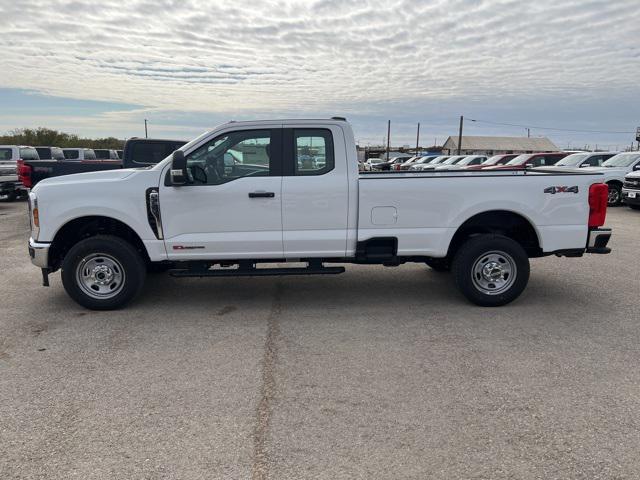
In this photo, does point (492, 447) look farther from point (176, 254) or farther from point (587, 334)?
point (176, 254)

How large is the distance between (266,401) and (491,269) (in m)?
3.28

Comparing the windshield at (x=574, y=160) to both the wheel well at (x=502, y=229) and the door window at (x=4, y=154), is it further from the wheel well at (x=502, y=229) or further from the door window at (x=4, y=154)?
the door window at (x=4, y=154)

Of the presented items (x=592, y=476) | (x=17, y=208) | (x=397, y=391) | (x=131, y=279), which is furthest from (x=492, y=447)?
(x=17, y=208)

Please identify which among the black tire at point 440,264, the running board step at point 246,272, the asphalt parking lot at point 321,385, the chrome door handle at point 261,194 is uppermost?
the chrome door handle at point 261,194

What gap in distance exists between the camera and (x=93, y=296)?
5773 mm

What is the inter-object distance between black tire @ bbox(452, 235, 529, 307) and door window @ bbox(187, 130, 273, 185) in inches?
94.9

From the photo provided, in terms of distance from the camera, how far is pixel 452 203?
5.72m

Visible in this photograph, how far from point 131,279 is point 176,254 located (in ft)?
1.88

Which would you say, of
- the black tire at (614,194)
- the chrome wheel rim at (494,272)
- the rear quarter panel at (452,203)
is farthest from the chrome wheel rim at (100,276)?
the black tire at (614,194)

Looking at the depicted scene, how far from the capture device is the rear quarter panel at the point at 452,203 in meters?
5.66

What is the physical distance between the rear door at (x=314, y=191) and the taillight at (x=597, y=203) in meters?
2.73

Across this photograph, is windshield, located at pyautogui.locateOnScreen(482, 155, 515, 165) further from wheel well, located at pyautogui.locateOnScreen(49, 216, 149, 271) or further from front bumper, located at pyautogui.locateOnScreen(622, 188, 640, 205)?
wheel well, located at pyautogui.locateOnScreen(49, 216, 149, 271)

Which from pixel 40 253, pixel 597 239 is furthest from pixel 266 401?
pixel 597 239

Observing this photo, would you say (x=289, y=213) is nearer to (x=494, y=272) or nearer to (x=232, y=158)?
(x=232, y=158)
